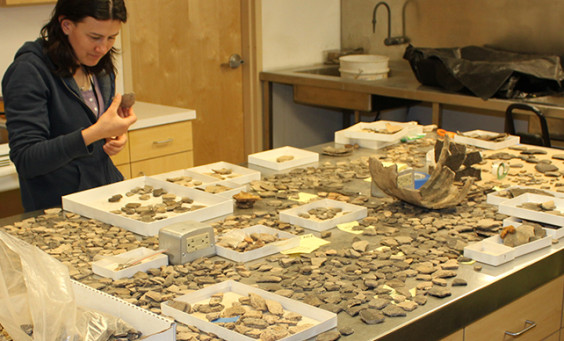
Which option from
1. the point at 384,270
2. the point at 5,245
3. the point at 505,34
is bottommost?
the point at 384,270

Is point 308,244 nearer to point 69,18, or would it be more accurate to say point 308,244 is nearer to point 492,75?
point 69,18

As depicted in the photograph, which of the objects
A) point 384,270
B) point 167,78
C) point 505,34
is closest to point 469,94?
point 505,34

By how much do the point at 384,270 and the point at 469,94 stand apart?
7.85ft

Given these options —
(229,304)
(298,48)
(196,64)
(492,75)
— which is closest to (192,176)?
(229,304)

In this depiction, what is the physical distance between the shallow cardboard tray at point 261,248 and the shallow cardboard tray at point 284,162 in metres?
0.66

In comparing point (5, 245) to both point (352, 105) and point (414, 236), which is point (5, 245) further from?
point (352, 105)

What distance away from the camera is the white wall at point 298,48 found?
15.7 ft

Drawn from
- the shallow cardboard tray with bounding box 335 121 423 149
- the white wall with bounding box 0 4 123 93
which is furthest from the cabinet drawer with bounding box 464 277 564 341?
the white wall with bounding box 0 4 123 93

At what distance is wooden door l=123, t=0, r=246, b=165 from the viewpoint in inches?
165

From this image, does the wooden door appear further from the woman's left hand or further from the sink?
the woman's left hand

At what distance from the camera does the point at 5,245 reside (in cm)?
145

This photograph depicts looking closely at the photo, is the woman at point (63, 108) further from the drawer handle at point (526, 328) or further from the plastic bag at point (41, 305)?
the drawer handle at point (526, 328)

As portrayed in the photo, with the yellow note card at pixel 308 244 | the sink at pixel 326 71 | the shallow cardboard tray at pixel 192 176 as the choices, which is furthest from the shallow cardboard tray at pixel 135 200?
the sink at pixel 326 71

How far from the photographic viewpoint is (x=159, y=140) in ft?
11.4
